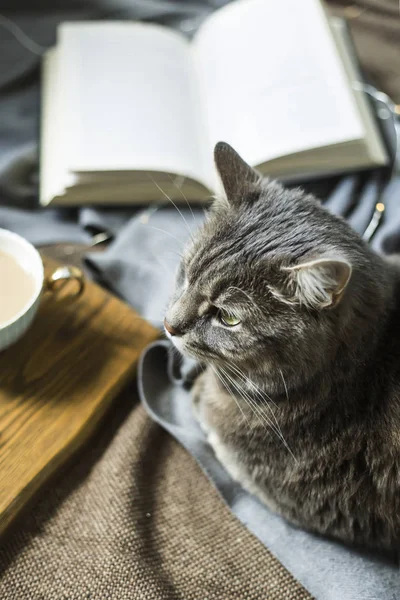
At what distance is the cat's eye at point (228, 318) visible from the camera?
28.1 inches

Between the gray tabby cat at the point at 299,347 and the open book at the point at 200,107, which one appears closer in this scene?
the gray tabby cat at the point at 299,347

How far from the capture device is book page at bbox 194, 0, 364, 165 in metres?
1.03

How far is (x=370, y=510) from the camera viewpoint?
2.49ft

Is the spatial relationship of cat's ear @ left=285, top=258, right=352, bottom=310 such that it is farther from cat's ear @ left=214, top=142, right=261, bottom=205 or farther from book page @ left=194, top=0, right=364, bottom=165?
book page @ left=194, top=0, right=364, bottom=165

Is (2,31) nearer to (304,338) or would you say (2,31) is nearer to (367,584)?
(304,338)

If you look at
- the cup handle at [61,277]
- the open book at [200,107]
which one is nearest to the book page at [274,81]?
the open book at [200,107]

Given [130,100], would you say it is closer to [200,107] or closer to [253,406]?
[200,107]

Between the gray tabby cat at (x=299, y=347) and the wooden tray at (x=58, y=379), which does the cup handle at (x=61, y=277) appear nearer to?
the wooden tray at (x=58, y=379)

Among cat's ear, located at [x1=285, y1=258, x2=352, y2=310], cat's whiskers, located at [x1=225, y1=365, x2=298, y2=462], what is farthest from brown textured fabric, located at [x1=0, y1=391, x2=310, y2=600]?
cat's ear, located at [x1=285, y1=258, x2=352, y2=310]

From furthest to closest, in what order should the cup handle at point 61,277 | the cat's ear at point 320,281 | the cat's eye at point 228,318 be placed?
the cup handle at point 61,277
the cat's eye at point 228,318
the cat's ear at point 320,281

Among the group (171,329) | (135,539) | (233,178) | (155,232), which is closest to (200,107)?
(155,232)

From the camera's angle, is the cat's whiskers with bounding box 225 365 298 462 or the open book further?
the open book

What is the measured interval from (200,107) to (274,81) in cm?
17

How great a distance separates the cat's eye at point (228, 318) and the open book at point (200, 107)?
39cm
